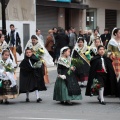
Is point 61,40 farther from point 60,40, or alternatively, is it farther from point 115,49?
point 115,49

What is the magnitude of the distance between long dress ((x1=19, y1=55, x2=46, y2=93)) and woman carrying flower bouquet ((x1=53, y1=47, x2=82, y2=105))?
1.91 feet

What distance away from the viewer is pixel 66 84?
34.1ft

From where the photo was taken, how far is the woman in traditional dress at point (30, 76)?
10734 millimetres

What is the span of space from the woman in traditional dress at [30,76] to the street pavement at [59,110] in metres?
0.35

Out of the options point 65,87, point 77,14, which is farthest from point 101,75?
point 77,14

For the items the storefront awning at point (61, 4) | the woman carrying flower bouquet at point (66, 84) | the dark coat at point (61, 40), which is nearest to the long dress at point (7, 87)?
the woman carrying flower bouquet at point (66, 84)

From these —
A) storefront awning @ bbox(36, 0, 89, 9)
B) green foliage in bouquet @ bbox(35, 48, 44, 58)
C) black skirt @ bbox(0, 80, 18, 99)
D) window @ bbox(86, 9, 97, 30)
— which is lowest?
black skirt @ bbox(0, 80, 18, 99)

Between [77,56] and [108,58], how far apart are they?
2408mm

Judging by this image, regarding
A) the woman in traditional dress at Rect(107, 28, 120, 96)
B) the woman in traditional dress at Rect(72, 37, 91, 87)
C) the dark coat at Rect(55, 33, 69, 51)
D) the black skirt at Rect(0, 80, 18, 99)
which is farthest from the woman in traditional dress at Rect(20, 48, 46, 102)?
the dark coat at Rect(55, 33, 69, 51)

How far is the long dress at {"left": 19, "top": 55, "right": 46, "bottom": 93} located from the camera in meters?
10.7

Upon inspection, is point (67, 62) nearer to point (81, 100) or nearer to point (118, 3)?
point (81, 100)

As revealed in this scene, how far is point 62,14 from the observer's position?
92.1ft

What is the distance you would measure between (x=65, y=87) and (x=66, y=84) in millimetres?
106

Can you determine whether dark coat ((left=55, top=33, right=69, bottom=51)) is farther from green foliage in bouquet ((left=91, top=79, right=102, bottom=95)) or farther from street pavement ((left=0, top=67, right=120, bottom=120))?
green foliage in bouquet ((left=91, top=79, right=102, bottom=95))
